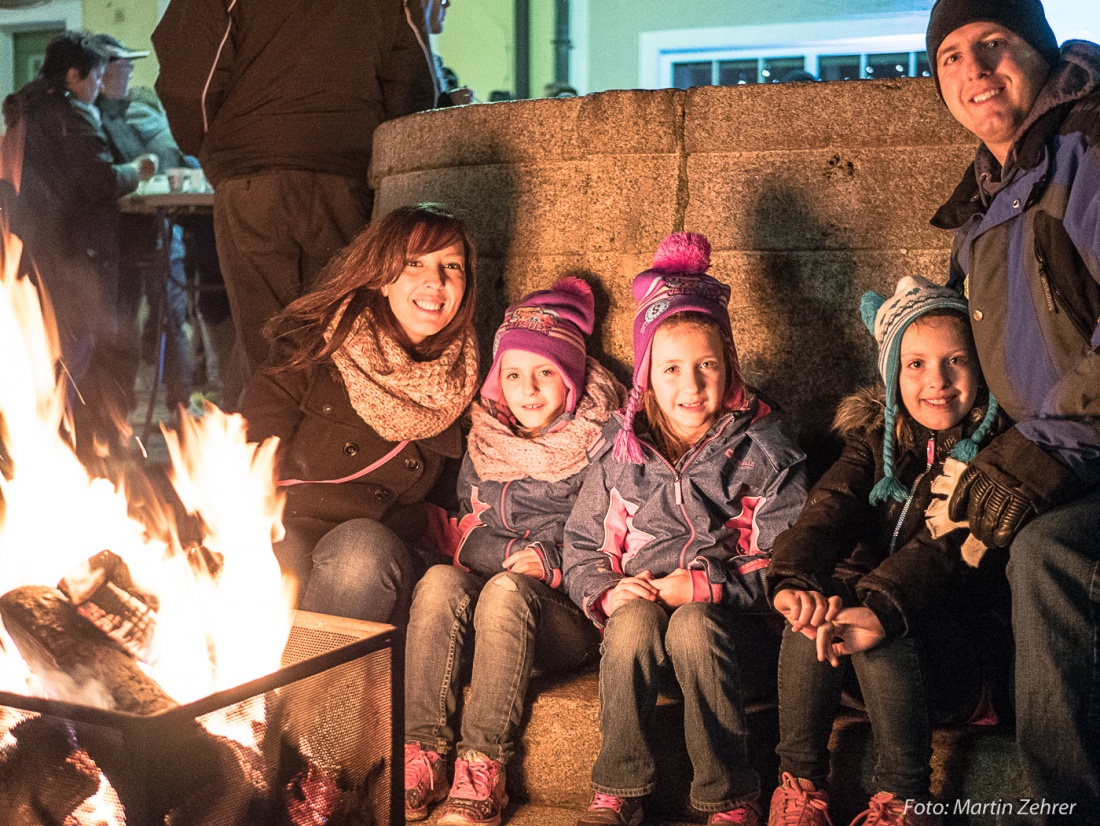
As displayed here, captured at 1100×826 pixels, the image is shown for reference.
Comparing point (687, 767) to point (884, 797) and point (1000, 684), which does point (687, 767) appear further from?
point (1000, 684)

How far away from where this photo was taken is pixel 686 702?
3.01 metres

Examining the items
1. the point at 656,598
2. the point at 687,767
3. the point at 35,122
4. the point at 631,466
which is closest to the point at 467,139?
the point at 631,466

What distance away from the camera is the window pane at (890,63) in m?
10.8

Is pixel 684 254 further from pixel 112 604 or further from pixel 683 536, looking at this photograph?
pixel 112 604

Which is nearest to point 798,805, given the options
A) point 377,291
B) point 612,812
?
point 612,812

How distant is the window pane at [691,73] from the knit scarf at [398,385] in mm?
8294

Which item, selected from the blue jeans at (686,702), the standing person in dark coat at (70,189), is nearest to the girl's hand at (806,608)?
the blue jeans at (686,702)

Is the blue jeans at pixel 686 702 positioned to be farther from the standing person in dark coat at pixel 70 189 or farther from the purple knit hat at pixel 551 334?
the standing person in dark coat at pixel 70 189

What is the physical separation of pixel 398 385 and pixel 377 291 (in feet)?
1.33

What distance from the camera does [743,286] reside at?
4.00m

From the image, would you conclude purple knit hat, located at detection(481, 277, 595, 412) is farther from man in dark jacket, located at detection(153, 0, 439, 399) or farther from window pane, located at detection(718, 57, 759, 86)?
window pane, located at detection(718, 57, 759, 86)

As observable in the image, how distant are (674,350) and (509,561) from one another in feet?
2.76

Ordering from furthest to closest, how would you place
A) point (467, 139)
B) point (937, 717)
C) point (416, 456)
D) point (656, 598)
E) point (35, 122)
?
point (35, 122), point (467, 139), point (416, 456), point (656, 598), point (937, 717)

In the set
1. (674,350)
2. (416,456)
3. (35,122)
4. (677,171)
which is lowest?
(416,456)
